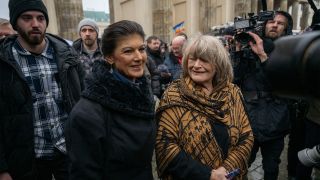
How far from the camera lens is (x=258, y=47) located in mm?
2625

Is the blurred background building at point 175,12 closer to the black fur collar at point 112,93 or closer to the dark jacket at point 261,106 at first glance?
the dark jacket at point 261,106

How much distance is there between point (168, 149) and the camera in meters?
1.88

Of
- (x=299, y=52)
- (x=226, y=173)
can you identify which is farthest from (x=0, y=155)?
(x=299, y=52)

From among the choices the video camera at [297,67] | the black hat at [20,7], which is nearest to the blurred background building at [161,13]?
the black hat at [20,7]

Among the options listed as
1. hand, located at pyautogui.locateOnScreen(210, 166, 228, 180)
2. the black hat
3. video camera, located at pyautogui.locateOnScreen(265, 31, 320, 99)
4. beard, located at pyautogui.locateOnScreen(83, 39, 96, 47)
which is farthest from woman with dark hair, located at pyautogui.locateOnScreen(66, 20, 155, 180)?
beard, located at pyautogui.locateOnScreen(83, 39, 96, 47)

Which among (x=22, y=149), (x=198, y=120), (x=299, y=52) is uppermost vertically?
(x=299, y=52)

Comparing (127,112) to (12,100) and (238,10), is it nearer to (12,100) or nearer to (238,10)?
(12,100)

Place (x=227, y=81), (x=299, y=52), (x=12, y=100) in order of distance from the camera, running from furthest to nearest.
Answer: (x=227, y=81) < (x=12, y=100) < (x=299, y=52)

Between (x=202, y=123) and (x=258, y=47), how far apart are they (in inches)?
44.2

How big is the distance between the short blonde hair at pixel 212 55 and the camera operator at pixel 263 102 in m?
0.67

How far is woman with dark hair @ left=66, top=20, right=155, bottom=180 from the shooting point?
1521mm

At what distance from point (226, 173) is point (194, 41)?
3.16ft

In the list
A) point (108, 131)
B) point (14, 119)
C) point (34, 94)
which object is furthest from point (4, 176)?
point (108, 131)

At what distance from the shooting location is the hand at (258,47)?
2613 millimetres
